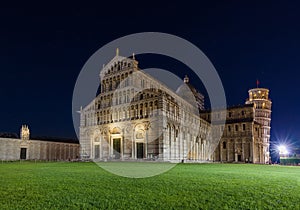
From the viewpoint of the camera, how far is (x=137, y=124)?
149 ft

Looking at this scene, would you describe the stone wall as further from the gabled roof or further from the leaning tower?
the leaning tower

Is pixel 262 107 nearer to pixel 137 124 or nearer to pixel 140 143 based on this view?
pixel 137 124

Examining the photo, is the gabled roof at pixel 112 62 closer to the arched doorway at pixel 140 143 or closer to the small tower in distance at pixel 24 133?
the arched doorway at pixel 140 143

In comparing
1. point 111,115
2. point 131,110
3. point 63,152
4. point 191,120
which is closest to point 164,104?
point 131,110

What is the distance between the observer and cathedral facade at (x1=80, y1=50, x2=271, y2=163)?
43156 millimetres

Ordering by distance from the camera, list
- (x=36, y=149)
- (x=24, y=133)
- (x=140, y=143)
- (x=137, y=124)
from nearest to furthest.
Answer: (x=140, y=143) < (x=137, y=124) < (x=24, y=133) < (x=36, y=149)

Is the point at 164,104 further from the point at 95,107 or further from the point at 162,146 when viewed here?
the point at 95,107

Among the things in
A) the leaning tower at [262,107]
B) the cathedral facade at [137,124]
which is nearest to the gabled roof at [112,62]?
the cathedral facade at [137,124]

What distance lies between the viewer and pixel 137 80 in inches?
1907

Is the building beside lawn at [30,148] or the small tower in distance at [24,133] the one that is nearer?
the building beside lawn at [30,148]

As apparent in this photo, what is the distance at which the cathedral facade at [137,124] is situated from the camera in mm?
43156

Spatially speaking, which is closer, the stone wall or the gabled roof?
the stone wall

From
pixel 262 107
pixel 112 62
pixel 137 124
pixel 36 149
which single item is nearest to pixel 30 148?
→ pixel 36 149

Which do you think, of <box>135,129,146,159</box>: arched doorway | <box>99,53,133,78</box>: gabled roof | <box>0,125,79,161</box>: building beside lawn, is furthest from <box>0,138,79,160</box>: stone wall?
<box>135,129,146,159</box>: arched doorway
